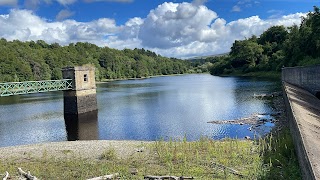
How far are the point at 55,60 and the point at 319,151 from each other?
112954mm

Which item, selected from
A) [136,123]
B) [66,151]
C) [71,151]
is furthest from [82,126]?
[71,151]

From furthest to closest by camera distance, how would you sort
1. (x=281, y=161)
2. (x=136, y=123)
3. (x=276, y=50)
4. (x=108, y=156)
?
(x=276, y=50)
(x=136, y=123)
(x=108, y=156)
(x=281, y=161)

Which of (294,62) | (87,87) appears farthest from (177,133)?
(294,62)

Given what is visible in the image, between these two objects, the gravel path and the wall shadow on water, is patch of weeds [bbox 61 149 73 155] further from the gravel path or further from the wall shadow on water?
the wall shadow on water

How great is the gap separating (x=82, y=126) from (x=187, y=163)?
65.9 feet

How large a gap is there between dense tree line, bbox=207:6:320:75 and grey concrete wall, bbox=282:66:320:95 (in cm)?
1981

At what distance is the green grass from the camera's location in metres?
12.0

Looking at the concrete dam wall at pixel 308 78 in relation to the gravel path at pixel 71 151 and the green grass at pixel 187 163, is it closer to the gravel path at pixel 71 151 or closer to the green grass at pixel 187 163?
the green grass at pixel 187 163

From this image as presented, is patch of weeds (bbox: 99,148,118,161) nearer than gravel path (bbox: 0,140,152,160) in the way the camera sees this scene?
Yes

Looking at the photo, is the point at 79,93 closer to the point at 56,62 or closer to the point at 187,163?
the point at 187,163

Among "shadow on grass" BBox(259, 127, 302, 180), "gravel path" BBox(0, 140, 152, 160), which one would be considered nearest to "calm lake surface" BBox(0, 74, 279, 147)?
"gravel path" BBox(0, 140, 152, 160)

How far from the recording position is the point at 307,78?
1237 inches

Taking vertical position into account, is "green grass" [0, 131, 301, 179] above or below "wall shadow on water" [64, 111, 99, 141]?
above

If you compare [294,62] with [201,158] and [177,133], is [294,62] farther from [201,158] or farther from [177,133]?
[201,158]
